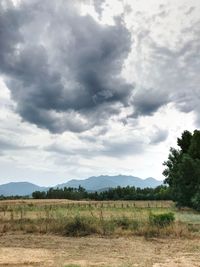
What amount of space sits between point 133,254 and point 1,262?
6.40 m

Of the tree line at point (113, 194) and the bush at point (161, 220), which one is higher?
the tree line at point (113, 194)

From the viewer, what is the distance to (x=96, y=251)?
71.6 ft

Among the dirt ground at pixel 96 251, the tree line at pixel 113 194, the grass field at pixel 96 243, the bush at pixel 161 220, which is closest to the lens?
the dirt ground at pixel 96 251

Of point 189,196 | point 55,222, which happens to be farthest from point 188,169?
point 55,222

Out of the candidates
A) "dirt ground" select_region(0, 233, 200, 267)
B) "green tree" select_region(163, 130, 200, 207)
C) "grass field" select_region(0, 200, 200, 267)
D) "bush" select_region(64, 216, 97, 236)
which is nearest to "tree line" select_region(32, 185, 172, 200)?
"green tree" select_region(163, 130, 200, 207)

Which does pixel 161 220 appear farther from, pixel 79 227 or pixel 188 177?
pixel 188 177

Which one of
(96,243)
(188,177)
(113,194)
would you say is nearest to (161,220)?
(96,243)

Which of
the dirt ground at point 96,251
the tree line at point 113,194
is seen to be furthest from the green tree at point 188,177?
the tree line at point 113,194

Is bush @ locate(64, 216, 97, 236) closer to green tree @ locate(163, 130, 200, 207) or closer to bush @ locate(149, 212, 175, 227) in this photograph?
bush @ locate(149, 212, 175, 227)

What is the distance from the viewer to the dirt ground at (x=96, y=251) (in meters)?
18.7

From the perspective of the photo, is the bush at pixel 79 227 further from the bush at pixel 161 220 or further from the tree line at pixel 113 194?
the tree line at pixel 113 194

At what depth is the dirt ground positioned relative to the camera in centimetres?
1869

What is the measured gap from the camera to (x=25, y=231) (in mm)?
30391

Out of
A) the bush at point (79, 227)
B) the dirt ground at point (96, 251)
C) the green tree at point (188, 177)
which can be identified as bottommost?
the dirt ground at point (96, 251)
